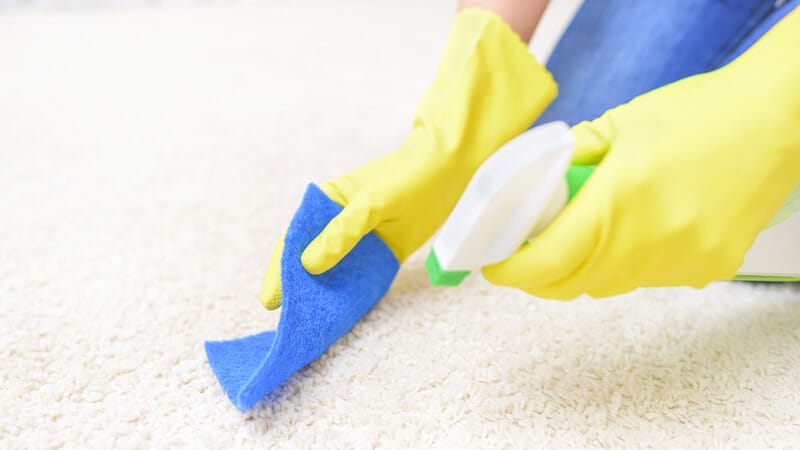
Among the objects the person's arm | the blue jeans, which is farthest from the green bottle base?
the blue jeans

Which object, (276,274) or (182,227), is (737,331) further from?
(182,227)

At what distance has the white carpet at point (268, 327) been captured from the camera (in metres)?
0.42

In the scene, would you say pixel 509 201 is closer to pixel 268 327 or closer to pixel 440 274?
pixel 440 274

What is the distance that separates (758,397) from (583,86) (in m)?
0.40

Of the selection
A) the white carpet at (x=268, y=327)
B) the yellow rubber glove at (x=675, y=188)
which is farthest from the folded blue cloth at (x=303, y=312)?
the yellow rubber glove at (x=675, y=188)

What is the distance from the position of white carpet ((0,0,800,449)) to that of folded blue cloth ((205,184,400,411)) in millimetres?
19

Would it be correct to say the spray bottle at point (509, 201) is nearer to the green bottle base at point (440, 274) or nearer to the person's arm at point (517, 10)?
the green bottle base at point (440, 274)

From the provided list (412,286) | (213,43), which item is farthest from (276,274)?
(213,43)

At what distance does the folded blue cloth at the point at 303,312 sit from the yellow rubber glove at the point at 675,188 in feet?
0.44

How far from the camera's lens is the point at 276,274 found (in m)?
0.45

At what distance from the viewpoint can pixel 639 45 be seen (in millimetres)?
706

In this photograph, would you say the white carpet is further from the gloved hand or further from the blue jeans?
the blue jeans

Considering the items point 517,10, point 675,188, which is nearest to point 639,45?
point 517,10

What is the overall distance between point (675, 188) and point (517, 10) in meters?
0.25
